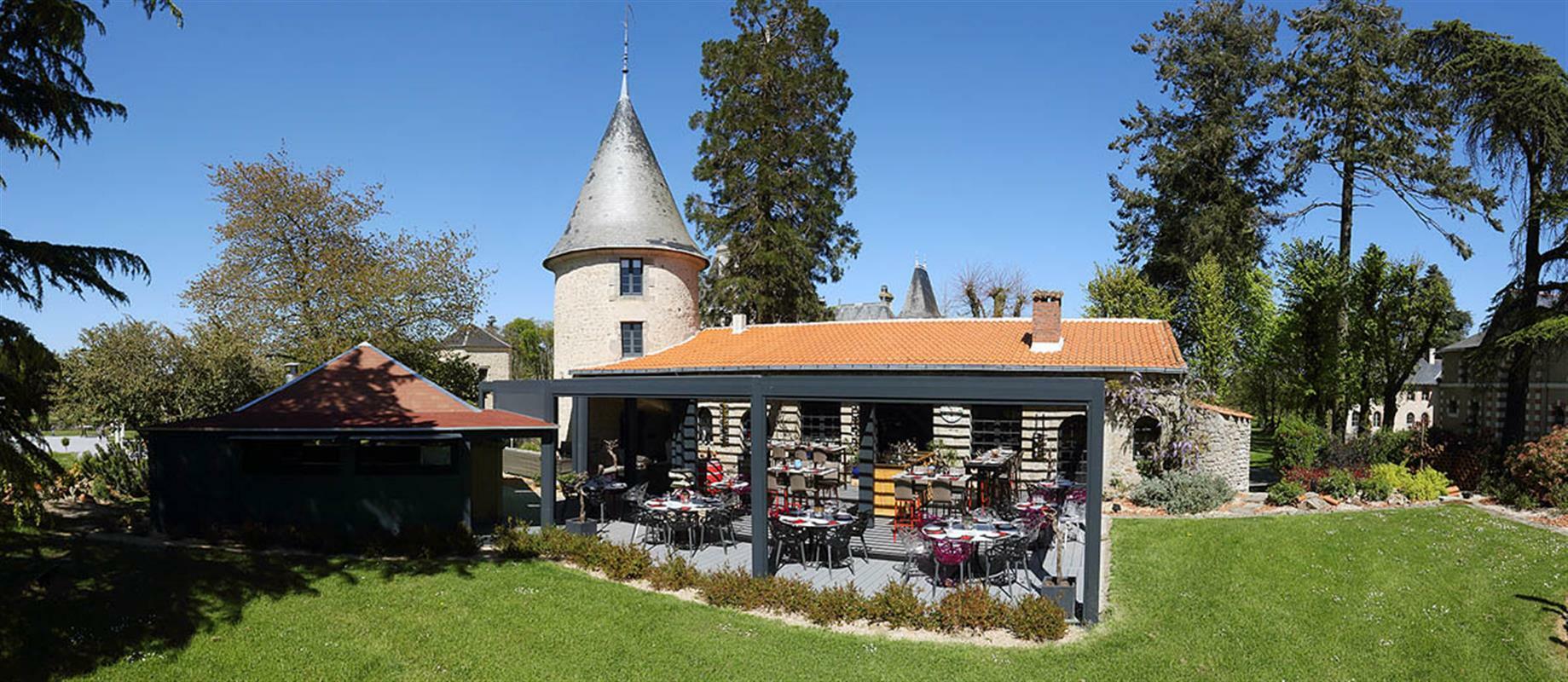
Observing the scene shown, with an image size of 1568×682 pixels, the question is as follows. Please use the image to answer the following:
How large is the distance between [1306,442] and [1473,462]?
12.2 feet

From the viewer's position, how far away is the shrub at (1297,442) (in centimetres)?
1605

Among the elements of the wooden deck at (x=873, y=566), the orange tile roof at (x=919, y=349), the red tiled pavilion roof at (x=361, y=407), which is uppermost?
the orange tile roof at (x=919, y=349)

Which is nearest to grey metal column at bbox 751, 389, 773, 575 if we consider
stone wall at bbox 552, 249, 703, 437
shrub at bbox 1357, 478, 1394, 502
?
shrub at bbox 1357, 478, 1394, 502

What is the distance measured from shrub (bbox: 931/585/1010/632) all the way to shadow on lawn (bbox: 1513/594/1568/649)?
20.9ft

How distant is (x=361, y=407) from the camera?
42.2 ft

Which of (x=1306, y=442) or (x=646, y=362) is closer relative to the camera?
(x=1306, y=442)

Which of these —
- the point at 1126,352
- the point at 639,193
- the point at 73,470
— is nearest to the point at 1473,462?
the point at 1126,352

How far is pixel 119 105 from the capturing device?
902 cm

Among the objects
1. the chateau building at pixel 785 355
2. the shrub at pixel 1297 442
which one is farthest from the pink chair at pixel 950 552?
the shrub at pixel 1297 442

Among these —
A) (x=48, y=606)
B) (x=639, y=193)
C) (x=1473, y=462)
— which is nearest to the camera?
(x=48, y=606)

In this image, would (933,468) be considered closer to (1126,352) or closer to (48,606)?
(1126,352)

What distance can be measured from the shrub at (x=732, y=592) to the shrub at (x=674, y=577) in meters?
0.39

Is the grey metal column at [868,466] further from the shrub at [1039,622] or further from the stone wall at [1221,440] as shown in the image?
the stone wall at [1221,440]

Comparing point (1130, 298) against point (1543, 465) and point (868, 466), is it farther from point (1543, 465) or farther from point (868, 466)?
point (868, 466)
